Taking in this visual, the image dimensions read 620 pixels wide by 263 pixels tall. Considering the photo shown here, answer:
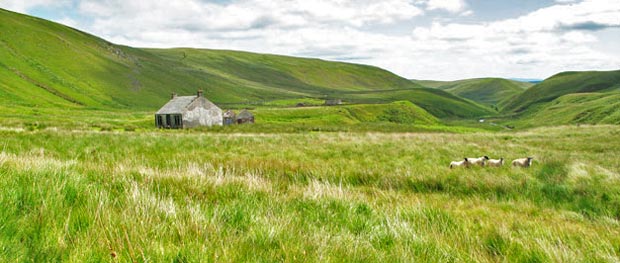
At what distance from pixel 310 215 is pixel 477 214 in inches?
164

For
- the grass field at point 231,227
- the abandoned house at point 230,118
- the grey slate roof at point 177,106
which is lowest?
the abandoned house at point 230,118

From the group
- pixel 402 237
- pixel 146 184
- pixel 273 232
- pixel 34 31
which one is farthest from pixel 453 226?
pixel 34 31

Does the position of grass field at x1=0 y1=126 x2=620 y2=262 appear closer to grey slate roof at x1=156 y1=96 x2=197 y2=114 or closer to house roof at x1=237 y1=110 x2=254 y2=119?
grey slate roof at x1=156 y1=96 x2=197 y2=114

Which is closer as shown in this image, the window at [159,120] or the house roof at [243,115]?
the window at [159,120]

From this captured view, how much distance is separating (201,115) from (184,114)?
5415 mm

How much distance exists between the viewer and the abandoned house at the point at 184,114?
79.9 meters

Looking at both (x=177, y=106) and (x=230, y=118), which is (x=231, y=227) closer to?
(x=177, y=106)

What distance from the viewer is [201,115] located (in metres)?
85.1

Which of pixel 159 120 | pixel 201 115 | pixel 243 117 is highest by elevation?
pixel 201 115

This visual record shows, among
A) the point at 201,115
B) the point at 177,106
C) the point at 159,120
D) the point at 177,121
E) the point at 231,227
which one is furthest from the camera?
the point at 201,115

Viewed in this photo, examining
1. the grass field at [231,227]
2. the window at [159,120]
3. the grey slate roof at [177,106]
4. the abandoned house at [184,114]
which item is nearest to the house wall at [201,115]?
the abandoned house at [184,114]

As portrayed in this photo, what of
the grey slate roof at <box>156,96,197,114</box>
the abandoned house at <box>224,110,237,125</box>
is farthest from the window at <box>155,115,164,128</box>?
the abandoned house at <box>224,110,237,125</box>

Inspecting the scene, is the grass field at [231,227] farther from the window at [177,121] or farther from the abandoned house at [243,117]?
the abandoned house at [243,117]

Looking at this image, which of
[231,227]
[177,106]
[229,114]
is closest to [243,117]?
[229,114]
